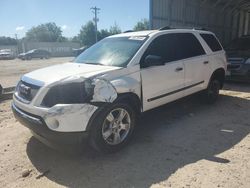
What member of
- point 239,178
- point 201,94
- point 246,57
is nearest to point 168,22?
point 246,57

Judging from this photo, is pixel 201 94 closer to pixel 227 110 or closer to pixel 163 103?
pixel 227 110

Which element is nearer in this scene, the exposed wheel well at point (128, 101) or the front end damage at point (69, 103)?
the front end damage at point (69, 103)

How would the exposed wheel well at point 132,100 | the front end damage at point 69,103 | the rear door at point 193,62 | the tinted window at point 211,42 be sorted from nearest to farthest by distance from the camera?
the front end damage at point 69,103 → the exposed wheel well at point 132,100 → the rear door at point 193,62 → the tinted window at point 211,42

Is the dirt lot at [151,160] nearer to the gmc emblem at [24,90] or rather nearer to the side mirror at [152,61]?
the gmc emblem at [24,90]

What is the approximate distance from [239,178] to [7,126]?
172 inches

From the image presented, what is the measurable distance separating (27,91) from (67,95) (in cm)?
75

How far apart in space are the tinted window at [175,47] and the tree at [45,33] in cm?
9448

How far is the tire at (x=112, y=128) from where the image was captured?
367cm

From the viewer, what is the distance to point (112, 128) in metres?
3.95

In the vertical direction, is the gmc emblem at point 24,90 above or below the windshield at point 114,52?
below

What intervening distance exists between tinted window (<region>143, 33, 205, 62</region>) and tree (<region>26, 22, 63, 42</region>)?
310ft

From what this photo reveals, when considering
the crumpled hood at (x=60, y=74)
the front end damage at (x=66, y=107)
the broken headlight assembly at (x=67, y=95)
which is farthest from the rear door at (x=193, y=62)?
the broken headlight assembly at (x=67, y=95)

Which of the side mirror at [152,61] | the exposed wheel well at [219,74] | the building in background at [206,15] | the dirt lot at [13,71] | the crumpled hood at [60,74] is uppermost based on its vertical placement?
the building in background at [206,15]

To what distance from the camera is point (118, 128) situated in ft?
13.3
